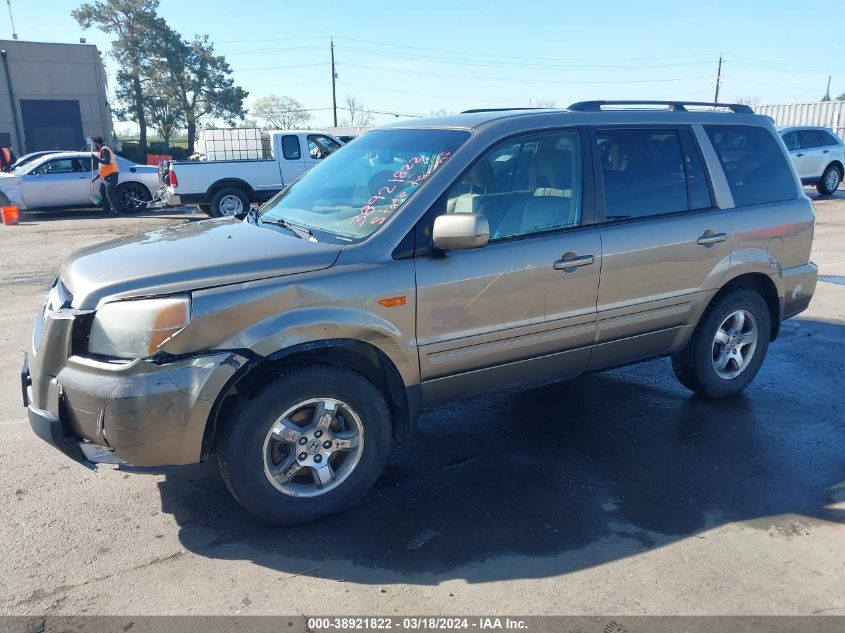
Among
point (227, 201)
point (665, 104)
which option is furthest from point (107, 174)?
point (665, 104)

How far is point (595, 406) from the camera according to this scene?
195 inches

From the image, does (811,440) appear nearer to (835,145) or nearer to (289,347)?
(289,347)

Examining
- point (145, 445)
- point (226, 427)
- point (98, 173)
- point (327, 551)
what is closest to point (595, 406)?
point (327, 551)

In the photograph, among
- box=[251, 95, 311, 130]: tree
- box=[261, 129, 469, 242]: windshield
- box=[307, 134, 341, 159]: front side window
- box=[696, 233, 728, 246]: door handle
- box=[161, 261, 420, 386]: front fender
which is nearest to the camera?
box=[161, 261, 420, 386]: front fender

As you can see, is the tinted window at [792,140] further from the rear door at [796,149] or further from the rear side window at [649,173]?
the rear side window at [649,173]

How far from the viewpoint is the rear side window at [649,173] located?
415 centimetres

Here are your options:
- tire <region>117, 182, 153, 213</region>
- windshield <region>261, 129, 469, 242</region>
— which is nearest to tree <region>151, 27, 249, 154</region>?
tire <region>117, 182, 153, 213</region>

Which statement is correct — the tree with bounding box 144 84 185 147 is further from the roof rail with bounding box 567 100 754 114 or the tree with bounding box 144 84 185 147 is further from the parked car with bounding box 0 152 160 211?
the roof rail with bounding box 567 100 754 114

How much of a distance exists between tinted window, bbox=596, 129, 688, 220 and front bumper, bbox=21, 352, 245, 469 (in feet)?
8.26

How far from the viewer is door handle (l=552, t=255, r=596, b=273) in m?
3.81

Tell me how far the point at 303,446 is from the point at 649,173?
9.11 feet

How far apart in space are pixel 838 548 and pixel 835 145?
20288mm

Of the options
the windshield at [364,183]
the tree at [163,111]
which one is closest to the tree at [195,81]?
the tree at [163,111]

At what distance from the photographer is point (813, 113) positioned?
27641mm
